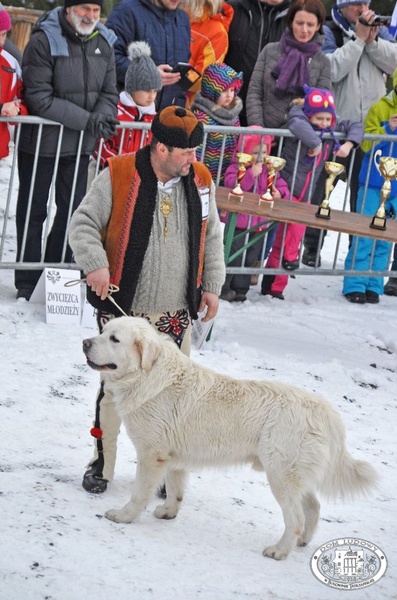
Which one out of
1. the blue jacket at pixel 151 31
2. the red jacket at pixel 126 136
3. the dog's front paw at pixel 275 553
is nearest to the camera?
the dog's front paw at pixel 275 553

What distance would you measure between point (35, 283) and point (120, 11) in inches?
88.4

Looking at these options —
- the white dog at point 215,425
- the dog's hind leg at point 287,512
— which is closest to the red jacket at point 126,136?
the white dog at point 215,425

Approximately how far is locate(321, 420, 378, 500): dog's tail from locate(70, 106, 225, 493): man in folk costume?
98 cm

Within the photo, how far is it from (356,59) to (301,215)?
6.96ft

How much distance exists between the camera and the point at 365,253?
9.48m

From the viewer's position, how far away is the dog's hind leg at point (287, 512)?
4848mm

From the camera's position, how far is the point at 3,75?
7.64 meters

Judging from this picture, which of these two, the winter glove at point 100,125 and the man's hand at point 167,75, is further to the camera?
the man's hand at point 167,75

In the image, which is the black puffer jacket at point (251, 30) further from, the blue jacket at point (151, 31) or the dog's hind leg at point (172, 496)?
the dog's hind leg at point (172, 496)

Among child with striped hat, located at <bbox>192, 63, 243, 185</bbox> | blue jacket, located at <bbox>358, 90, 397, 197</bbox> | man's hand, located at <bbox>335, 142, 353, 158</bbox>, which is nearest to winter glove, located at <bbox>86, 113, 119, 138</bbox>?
child with striped hat, located at <bbox>192, 63, 243, 185</bbox>

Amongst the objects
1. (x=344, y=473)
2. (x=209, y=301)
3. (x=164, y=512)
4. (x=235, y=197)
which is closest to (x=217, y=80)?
(x=235, y=197)

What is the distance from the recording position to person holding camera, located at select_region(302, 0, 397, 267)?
371 inches

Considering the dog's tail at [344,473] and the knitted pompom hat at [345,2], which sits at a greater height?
the knitted pompom hat at [345,2]

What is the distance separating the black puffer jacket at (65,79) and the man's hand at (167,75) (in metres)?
0.52
